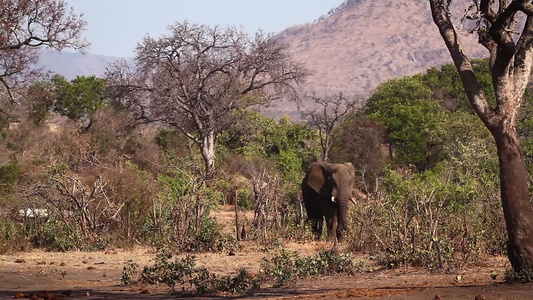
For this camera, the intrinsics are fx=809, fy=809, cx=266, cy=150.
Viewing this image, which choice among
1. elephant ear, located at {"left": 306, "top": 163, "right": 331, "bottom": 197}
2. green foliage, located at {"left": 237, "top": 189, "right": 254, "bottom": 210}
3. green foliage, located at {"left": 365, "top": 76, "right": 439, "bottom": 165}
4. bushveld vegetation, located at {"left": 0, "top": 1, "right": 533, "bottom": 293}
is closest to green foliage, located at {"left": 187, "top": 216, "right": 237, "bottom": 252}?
bushveld vegetation, located at {"left": 0, "top": 1, "right": 533, "bottom": 293}

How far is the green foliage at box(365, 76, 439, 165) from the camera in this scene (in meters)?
37.1

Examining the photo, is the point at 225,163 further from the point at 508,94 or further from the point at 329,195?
the point at 508,94

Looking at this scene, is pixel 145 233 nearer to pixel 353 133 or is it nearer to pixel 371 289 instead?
pixel 371 289

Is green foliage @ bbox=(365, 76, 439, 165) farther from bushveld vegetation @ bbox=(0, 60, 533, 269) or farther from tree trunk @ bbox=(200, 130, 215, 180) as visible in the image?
tree trunk @ bbox=(200, 130, 215, 180)

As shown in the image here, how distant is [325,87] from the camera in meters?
198

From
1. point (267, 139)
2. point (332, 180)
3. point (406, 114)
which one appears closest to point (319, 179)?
point (332, 180)

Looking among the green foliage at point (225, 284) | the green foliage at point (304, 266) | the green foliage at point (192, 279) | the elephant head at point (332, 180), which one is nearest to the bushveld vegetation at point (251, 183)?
the elephant head at point (332, 180)

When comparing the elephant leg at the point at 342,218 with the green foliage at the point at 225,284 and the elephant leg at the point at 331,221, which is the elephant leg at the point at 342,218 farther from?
the green foliage at the point at 225,284

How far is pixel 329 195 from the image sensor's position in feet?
64.3

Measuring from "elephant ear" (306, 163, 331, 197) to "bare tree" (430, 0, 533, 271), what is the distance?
1077 cm

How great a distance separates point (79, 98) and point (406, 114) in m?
18.4

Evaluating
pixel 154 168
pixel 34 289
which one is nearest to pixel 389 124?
pixel 154 168

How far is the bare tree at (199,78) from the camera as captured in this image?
36094 mm

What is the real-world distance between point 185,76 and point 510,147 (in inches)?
1132
